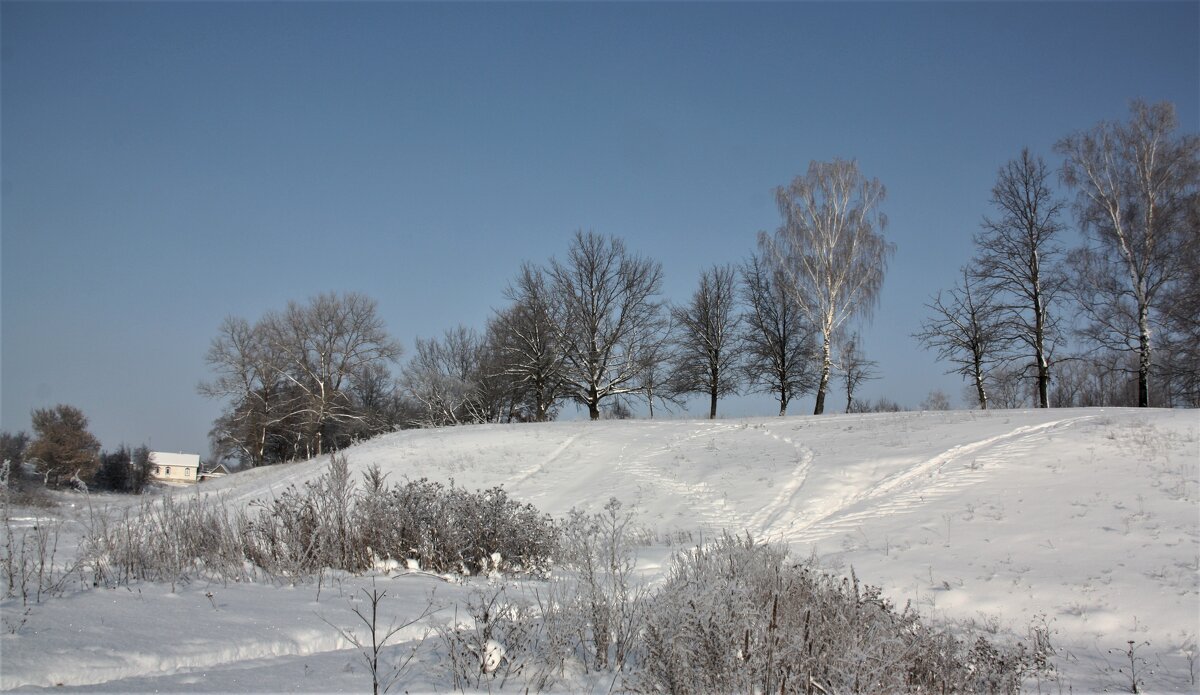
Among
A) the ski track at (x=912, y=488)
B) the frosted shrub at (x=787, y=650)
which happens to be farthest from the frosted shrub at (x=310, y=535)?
the ski track at (x=912, y=488)

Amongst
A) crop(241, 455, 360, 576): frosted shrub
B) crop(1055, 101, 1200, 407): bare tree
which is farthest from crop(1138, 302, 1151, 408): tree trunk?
crop(241, 455, 360, 576): frosted shrub

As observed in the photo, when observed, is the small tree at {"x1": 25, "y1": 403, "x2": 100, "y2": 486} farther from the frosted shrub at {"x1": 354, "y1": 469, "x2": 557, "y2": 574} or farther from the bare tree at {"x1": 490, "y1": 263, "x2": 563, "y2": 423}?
the frosted shrub at {"x1": 354, "y1": 469, "x2": 557, "y2": 574}

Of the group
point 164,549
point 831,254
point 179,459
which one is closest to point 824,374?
point 831,254

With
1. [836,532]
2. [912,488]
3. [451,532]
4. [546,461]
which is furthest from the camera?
[546,461]

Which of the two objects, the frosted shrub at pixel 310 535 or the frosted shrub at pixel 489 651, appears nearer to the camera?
the frosted shrub at pixel 489 651

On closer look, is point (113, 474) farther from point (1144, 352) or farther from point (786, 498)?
point (1144, 352)

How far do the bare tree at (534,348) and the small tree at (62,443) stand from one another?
22.3m

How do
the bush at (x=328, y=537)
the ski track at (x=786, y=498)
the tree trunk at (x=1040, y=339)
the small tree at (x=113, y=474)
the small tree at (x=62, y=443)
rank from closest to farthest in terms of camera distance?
the bush at (x=328, y=537) → the ski track at (x=786, y=498) → the tree trunk at (x=1040, y=339) → the small tree at (x=62, y=443) → the small tree at (x=113, y=474)

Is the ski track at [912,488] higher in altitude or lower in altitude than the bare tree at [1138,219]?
lower

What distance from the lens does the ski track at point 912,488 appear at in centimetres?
1184

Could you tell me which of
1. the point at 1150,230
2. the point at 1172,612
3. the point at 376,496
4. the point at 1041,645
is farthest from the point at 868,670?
the point at 1150,230

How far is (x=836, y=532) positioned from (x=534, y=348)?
25.0 meters

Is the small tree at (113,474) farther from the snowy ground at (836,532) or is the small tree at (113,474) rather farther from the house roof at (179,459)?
the house roof at (179,459)

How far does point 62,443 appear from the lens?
123ft
